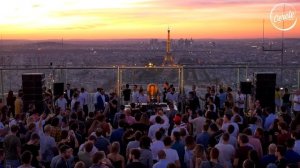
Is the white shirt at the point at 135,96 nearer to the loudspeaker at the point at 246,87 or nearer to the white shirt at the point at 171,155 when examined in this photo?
the loudspeaker at the point at 246,87

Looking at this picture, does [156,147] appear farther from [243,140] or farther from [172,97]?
[172,97]

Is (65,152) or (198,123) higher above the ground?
(65,152)

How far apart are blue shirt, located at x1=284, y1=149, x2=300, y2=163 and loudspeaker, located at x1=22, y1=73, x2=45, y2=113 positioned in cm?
1022

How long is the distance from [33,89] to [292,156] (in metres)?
10.6

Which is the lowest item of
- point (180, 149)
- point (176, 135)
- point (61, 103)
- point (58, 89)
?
point (180, 149)

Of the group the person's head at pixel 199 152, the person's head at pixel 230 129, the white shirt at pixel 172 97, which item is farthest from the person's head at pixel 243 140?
the white shirt at pixel 172 97

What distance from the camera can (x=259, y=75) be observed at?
1761cm

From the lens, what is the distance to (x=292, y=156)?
27.2ft

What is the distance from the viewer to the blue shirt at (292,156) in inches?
324

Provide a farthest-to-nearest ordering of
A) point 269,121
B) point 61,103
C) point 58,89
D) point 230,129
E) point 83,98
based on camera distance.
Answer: point 58,89 → point 83,98 → point 61,103 → point 269,121 → point 230,129

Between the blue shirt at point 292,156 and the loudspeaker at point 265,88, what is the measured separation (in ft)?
30.2

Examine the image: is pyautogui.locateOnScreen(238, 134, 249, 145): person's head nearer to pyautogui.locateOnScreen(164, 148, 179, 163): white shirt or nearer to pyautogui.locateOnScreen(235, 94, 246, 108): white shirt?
pyautogui.locateOnScreen(164, 148, 179, 163): white shirt

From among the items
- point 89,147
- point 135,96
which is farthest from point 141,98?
point 89,147

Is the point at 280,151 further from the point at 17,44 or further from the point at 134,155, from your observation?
the point at 17,44
